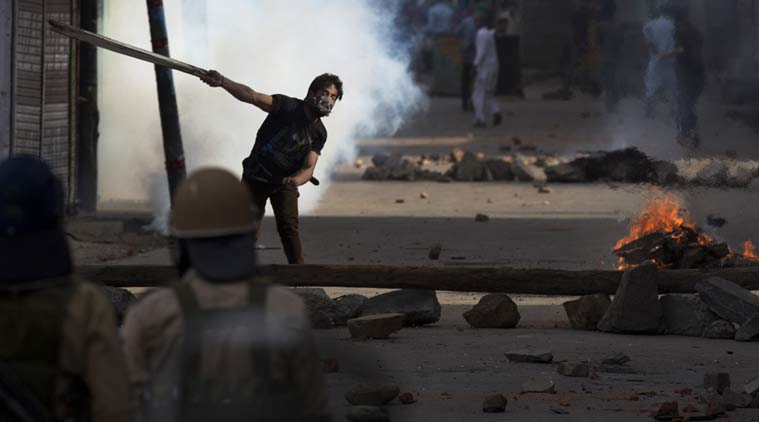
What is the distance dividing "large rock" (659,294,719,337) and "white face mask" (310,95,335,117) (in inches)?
90.2

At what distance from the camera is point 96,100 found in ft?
49.8

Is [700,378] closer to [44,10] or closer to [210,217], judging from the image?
[210,217]

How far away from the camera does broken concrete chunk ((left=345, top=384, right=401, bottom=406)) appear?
24.2 feet

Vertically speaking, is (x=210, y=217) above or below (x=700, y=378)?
above

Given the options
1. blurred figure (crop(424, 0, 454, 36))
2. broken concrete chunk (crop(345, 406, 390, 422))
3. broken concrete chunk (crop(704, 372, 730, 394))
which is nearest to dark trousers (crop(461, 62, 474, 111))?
blurred figure (crop(424, 0, 454, 36))

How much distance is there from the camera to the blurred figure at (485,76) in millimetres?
28672

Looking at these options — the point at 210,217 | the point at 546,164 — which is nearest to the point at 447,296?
the point at 210,217

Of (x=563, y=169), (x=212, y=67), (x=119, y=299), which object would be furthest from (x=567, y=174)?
(x=119, y=299)

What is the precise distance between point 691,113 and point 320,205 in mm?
5007

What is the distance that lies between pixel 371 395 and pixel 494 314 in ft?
8.04

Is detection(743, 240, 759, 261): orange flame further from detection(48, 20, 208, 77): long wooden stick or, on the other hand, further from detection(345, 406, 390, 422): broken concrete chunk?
detection(345, 406, 390, 422): broken concrete chunk

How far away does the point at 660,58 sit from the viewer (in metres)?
13.7

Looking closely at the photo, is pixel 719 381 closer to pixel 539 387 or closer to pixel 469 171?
pixel 539 387

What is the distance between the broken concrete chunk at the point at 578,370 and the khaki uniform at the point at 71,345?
4693 mm
